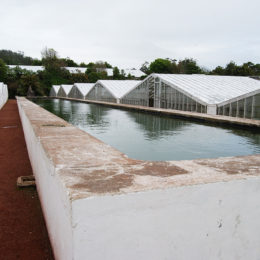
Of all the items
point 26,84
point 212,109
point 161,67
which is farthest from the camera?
point 161,67

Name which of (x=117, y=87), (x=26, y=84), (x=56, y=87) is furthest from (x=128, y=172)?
(x=56, y=87)

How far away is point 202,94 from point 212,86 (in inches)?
79.2

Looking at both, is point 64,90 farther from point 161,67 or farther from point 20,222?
point 20,222

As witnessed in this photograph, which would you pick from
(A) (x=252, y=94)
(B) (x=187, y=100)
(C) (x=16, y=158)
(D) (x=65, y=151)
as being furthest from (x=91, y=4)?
(D) (x=65, y=151)

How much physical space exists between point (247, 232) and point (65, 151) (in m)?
1.88

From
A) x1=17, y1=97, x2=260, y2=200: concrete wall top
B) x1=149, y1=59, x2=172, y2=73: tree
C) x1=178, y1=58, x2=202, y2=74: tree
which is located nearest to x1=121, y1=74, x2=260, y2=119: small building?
x1=17, y1=97, x2=260, y2=200: concrete wall top

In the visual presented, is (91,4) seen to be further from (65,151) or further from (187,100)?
(65,151)

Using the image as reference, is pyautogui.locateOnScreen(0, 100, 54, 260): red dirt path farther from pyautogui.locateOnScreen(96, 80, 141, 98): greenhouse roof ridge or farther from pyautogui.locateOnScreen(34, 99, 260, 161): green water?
pyautogui.locateOnScreen(96, 80, 141, 98): greenhouse roof ridge

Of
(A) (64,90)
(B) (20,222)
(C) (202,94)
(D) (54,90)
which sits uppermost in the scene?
(D) (54,90)

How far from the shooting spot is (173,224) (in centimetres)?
174

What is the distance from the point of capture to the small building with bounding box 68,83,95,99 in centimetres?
3625

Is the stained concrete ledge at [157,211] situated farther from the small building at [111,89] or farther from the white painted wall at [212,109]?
the small building at [111,89]

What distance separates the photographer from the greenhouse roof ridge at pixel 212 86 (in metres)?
14.9

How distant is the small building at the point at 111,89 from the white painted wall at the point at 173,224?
76.6 feet
